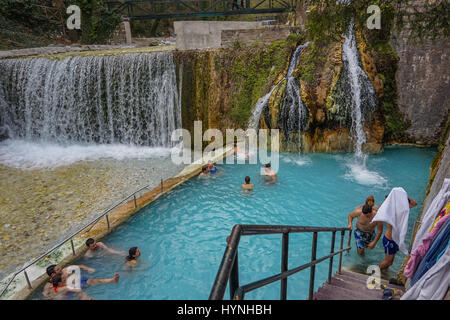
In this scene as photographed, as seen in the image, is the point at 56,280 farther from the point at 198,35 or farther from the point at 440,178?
the point at 198,35

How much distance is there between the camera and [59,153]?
1291cm

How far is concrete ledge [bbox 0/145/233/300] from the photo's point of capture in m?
4.97

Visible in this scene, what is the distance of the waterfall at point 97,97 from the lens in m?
13.4

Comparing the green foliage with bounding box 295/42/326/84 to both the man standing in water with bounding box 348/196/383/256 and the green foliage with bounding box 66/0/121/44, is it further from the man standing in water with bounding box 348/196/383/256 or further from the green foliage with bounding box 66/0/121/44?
the green foliage with bounding box 66/0/121/44

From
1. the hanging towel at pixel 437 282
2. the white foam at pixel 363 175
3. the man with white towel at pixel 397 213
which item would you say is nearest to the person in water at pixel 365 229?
the man with white towel at pixel 397 213

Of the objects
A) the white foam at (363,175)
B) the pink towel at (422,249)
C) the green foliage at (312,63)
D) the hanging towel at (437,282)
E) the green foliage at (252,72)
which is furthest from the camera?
the green foliage at (252,72)

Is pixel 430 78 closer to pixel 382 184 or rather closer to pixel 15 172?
pixel 382 184

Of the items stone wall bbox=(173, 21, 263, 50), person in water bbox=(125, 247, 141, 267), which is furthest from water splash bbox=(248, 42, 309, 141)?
person in water bbox=(125, 247, 141, 267)

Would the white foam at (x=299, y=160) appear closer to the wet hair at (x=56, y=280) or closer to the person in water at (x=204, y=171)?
the person in water at (x=204, y=171)

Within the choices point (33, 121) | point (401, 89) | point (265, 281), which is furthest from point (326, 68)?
point (33, 121)

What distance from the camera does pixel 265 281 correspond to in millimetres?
1839

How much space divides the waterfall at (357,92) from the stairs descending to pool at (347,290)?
7550 millimetres

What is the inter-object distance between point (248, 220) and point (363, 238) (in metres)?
2.45

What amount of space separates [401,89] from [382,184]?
5495mm
